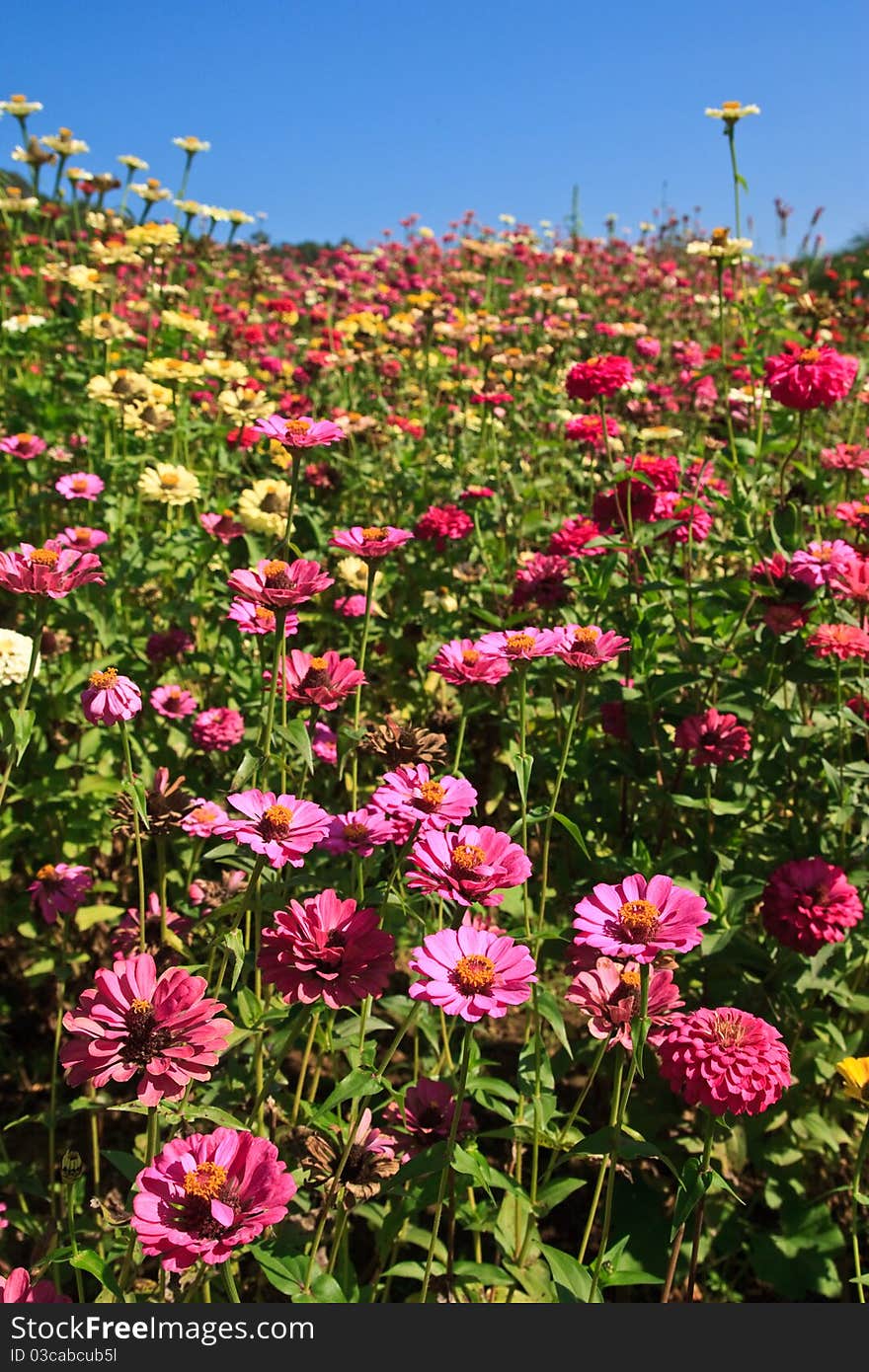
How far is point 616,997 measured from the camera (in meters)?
1.41

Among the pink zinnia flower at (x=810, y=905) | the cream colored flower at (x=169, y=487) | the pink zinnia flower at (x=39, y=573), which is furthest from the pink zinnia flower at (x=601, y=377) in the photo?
the pink zinnia flower at (x=39, y=573)

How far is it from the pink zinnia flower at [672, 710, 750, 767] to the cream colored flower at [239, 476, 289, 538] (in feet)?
4.21

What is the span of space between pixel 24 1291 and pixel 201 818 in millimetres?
780

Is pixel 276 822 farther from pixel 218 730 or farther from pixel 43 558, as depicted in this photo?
pixel 218 730

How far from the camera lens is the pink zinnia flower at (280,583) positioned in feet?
4.95

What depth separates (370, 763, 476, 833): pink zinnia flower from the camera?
140 centimetres

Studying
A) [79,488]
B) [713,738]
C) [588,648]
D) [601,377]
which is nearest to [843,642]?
[713,738]

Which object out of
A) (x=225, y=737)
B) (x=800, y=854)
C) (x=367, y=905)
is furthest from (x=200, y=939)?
(x=800, y=854)

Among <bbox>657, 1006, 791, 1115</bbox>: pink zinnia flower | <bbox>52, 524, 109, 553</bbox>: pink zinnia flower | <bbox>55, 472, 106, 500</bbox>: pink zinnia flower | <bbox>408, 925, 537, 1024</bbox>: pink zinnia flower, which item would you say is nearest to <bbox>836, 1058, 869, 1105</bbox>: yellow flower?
<bbox>657, 1006, 791, 1115</bbox>: pink zinnia flower

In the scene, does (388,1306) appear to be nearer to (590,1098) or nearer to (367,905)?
(367,905)

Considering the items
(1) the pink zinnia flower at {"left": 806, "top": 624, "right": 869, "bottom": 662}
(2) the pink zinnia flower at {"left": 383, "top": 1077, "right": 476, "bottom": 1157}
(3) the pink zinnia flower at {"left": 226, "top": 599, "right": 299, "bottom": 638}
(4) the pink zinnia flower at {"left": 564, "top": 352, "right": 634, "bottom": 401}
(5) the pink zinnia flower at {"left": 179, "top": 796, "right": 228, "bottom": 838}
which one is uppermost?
(4) the pink zinnia flower at {"left": 564, "top": 352, "right": 634, "bottom": 401}

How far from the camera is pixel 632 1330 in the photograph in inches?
48.7

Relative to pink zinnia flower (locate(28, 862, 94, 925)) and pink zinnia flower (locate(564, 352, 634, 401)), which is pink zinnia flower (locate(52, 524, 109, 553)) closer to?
pink zinnia flower (locate(28, 862, 94, 925))

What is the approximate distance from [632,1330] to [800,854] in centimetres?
119
